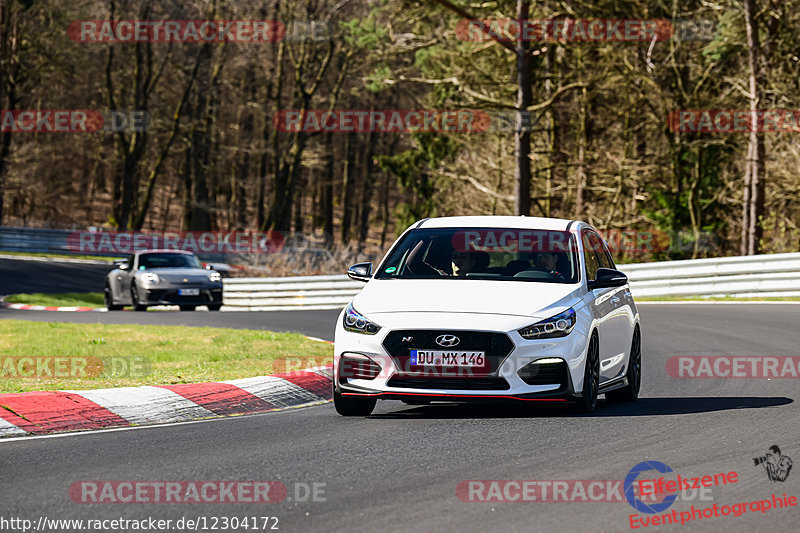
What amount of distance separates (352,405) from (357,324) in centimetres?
75

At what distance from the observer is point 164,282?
87.8ft

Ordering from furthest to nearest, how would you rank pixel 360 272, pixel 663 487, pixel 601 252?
pixel 601 252 → pixel 360 272 → pixel 663 487

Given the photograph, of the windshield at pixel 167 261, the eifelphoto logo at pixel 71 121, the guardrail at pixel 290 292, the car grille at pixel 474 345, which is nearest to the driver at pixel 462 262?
the car grille at pixel 474 345

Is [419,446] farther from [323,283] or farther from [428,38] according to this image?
[428,38]

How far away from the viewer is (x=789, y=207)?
126 feet

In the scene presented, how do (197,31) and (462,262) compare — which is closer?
(462,262)

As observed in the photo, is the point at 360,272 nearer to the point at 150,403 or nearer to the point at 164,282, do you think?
the point at 150,403

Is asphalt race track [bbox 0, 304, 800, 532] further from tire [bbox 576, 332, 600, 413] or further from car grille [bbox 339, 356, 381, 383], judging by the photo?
car grille [bbox 339, 356, 381, 383]

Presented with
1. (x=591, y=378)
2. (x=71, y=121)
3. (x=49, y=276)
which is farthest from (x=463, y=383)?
(x=71, y=121)

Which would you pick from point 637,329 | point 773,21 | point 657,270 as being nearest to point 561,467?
point 637,329

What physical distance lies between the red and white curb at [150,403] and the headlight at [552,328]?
2.78 m

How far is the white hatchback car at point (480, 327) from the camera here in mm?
8656

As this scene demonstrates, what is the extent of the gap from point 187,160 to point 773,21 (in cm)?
3752

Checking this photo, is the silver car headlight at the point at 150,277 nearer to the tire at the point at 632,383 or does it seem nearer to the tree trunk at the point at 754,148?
the tree trunk at the point at 754,148
